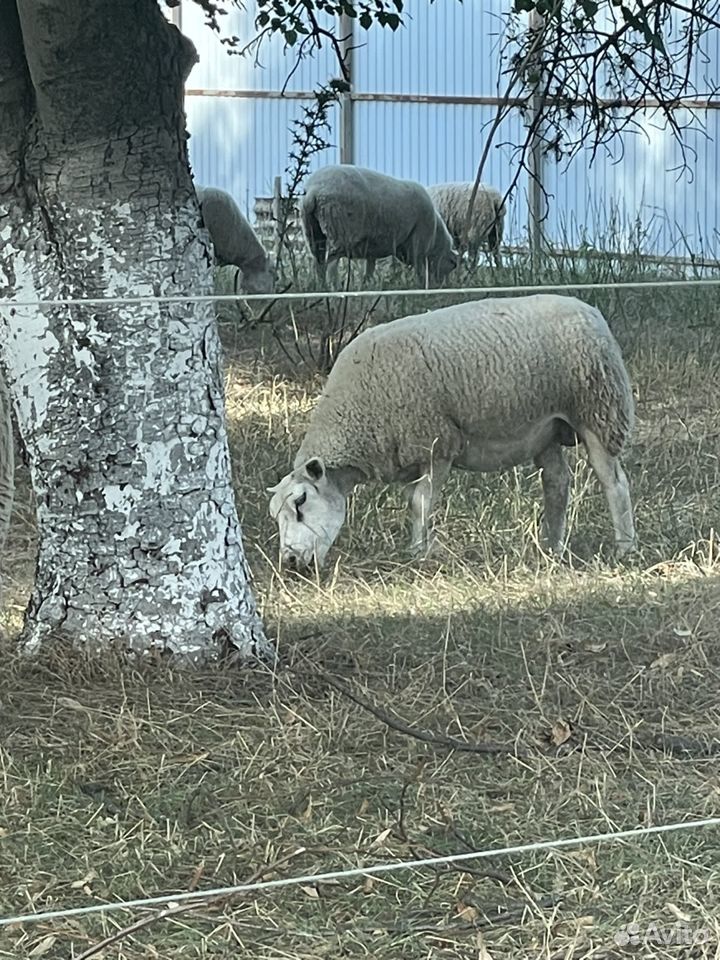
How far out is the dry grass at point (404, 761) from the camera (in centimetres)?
345

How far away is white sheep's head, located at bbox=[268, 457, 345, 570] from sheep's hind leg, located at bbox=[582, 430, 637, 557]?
1.05 meters

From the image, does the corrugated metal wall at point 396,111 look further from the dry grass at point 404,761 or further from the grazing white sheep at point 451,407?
the dry grass at point 404,761

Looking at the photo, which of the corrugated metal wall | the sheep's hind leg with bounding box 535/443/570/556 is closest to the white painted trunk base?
the sheep's hind leg with bounding box 535/443/570/556

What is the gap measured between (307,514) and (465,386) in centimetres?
80

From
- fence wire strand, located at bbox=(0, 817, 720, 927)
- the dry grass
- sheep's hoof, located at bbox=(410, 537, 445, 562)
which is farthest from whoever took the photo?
sheep's hoof, located at bbox=(410, 537, 445, 562)

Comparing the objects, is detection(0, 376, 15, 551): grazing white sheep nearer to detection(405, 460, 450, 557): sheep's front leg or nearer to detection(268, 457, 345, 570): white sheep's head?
detection(268, 457, 345, 570): white sheep's head

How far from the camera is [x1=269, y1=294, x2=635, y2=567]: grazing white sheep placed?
6117 millimetres

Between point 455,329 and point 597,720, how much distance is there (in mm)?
2212

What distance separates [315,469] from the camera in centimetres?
609

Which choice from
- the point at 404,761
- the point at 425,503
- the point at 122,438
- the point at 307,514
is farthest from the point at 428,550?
the point at 404,761

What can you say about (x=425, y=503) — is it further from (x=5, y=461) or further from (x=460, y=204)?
(x=460, y=204)

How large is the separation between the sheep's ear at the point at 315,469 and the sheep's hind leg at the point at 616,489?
110cm

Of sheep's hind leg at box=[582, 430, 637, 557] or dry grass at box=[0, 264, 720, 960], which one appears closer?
dry grass at box=[0, 264, 720, 960]

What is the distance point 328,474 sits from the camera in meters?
6.21
